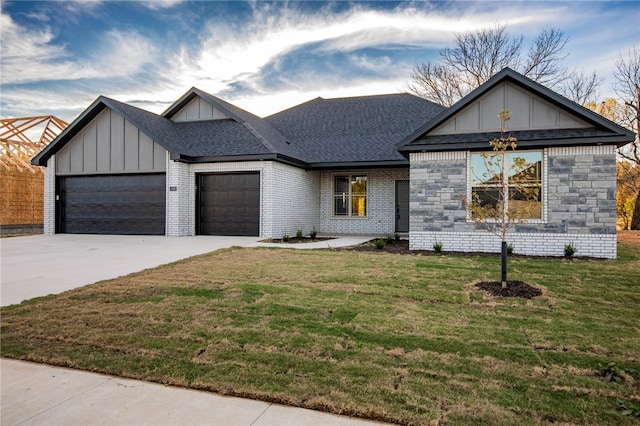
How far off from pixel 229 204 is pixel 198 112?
16.0ft

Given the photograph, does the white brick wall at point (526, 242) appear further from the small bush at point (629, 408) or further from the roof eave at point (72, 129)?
the roof eave at point (72, 129)

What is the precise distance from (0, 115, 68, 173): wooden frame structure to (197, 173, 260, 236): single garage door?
36.1ft

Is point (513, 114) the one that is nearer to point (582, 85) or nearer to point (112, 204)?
point (112, 204)

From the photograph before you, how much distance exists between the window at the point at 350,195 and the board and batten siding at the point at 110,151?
7.04 m

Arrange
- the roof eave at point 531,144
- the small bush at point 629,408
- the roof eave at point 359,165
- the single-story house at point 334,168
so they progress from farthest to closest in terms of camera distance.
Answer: the roof eave at point 359,165 < the single-story house at point 334,168 < the roof eave at point 531,144 < the small bush at point 629,408

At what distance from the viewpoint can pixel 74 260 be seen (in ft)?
29.7

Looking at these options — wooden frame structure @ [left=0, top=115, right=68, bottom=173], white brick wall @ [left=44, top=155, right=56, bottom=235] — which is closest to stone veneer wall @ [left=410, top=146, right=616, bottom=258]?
white brick wall @ [left=44, top=155, right=56, bottom=235]

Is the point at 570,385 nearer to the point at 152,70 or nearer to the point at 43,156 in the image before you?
the point at 152,70

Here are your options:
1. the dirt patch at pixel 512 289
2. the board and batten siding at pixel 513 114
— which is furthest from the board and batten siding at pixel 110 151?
the dirt patch at pixel 512 289

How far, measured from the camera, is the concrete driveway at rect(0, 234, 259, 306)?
21.1 feet

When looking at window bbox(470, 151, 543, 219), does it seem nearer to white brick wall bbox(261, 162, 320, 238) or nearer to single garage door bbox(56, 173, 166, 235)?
white brick wall bbox(261, 162, 320, 238)

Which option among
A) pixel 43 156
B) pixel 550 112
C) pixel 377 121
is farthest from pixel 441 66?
pixel 43 156

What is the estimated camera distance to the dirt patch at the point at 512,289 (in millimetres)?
5755

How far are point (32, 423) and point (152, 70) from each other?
47.0 feet
